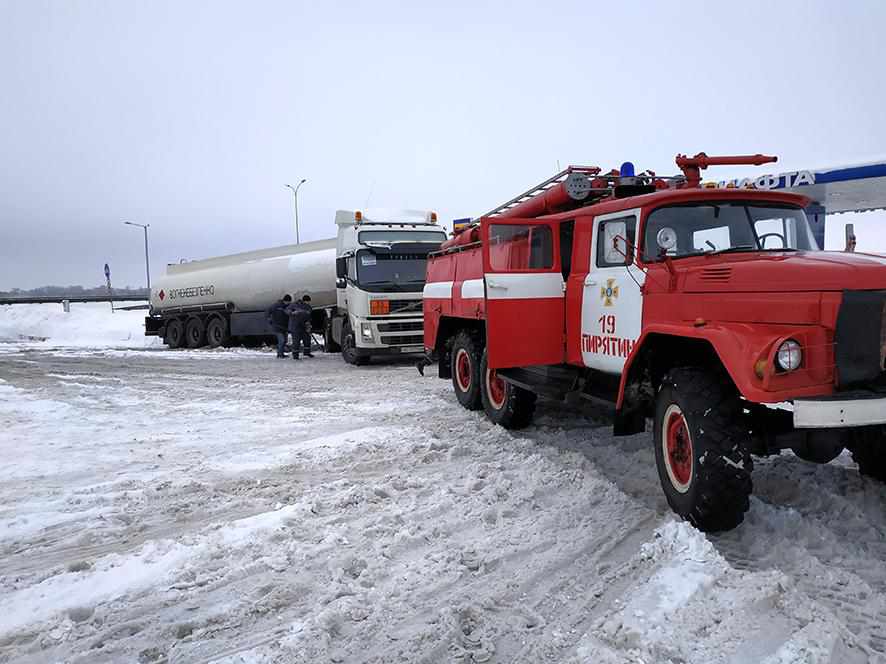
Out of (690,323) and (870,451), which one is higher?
(690,323)

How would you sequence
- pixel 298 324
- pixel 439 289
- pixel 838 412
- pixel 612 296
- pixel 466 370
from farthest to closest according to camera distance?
1. pixel 298 324
2. pixel 439 289
3. pixel 466 370
4. pixel 612 296
5. pixel 838 412

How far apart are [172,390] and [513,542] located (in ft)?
27.0

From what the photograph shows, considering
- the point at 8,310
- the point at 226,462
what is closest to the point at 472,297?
the point at 226,462

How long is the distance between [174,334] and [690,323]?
21.9 m

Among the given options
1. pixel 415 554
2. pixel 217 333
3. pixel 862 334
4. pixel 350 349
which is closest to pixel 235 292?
pixel 217 333

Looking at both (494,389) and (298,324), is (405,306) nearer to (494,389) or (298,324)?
(298,324)

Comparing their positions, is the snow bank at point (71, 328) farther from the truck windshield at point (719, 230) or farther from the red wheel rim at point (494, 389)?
the truck windshield at point (719, 230)

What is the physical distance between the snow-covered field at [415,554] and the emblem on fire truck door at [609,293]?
1.47 metres

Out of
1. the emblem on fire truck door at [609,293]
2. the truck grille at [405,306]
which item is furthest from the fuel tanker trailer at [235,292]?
the emblem on fire truck door at [609,293]

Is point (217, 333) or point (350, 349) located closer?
point (350, 349)

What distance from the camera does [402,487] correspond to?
507cm

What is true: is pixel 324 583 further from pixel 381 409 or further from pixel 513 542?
pixel 381 409

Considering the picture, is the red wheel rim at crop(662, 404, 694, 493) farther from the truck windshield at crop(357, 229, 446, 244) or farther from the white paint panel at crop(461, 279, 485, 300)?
the truck windshield at crop(357, 229, 446, 244)

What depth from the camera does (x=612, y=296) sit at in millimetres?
5277
